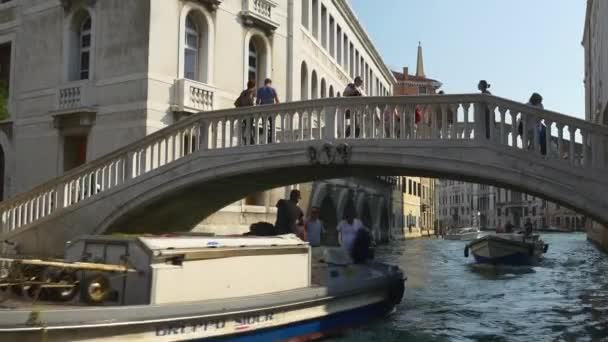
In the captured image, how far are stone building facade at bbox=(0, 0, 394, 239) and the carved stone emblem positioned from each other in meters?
4.13

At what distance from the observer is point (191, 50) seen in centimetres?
1460

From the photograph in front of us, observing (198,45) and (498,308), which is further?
(198,45)

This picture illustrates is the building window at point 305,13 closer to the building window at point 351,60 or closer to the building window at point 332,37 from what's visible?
the building window at point 332,37

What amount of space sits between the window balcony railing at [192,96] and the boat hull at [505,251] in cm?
976

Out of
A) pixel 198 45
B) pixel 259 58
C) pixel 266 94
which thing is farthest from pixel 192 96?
pixel 259 58

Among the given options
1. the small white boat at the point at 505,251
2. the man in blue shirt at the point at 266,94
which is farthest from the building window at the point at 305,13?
the small white boat at the point at 505,251

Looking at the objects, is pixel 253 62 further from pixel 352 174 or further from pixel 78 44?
pixel 352 174

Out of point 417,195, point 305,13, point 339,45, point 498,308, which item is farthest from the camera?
point 417,195

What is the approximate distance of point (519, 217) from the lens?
3659 inches

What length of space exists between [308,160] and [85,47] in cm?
695

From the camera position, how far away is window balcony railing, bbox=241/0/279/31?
1529 centimetres

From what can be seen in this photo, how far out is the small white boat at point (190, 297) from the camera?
5.52 metres

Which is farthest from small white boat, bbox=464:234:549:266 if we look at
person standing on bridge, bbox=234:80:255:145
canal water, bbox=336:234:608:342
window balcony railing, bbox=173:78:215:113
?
person standing on bridge, bbox=234:80:255:145

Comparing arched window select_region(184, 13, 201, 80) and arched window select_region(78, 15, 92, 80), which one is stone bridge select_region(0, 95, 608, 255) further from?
arched window select_region(78, 15, 92, 80)
